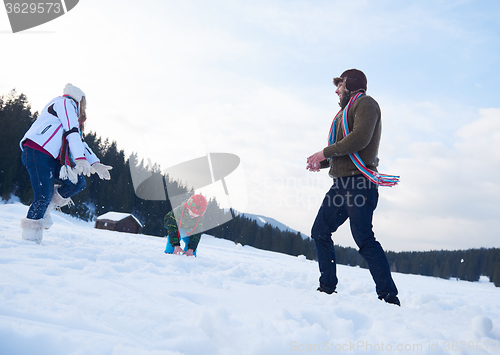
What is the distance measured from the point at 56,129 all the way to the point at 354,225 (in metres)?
3.53

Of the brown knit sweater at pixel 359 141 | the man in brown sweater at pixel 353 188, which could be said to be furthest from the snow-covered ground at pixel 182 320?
the brown knit sweater at pixel 359 141

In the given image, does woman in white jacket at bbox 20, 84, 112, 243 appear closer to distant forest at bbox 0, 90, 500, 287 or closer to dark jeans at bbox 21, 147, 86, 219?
dark jeans at bbox 21, 147, 86, 219

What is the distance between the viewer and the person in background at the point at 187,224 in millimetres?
5422

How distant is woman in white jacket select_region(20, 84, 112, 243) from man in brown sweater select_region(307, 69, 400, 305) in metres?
2.78

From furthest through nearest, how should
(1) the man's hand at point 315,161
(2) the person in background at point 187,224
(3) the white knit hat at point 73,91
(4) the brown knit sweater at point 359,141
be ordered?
(2) the person in background at point 187,224 < (3) the white knit hat at point 73,91 < (1) the man's hand at point 315,161 < (4) the brown knit sweater at point 359,141

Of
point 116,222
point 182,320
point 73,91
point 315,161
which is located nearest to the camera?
point 182,320

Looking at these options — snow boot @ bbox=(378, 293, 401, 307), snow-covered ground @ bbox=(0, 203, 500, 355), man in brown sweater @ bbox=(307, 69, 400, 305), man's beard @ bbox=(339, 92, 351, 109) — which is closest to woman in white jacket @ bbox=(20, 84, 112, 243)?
snow-covered ground @ bbox=(0, 203, 500, 355)

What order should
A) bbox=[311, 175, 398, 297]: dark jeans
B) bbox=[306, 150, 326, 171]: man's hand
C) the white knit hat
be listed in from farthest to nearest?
the white knit hat < bbox=[306, 150, 326, 171]: man's hand < bbox=[311, 175, 398, 297]: dark jeans

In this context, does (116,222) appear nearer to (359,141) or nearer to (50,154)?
(50,154)

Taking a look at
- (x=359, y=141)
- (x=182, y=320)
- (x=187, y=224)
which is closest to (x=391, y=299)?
(x=359, y=141)

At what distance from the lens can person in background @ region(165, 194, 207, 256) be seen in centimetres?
542

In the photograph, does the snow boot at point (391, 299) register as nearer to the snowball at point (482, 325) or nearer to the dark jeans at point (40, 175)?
the snowball at point (482, 325)

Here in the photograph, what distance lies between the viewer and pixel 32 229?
135 inches

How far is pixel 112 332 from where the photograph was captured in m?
1.32
